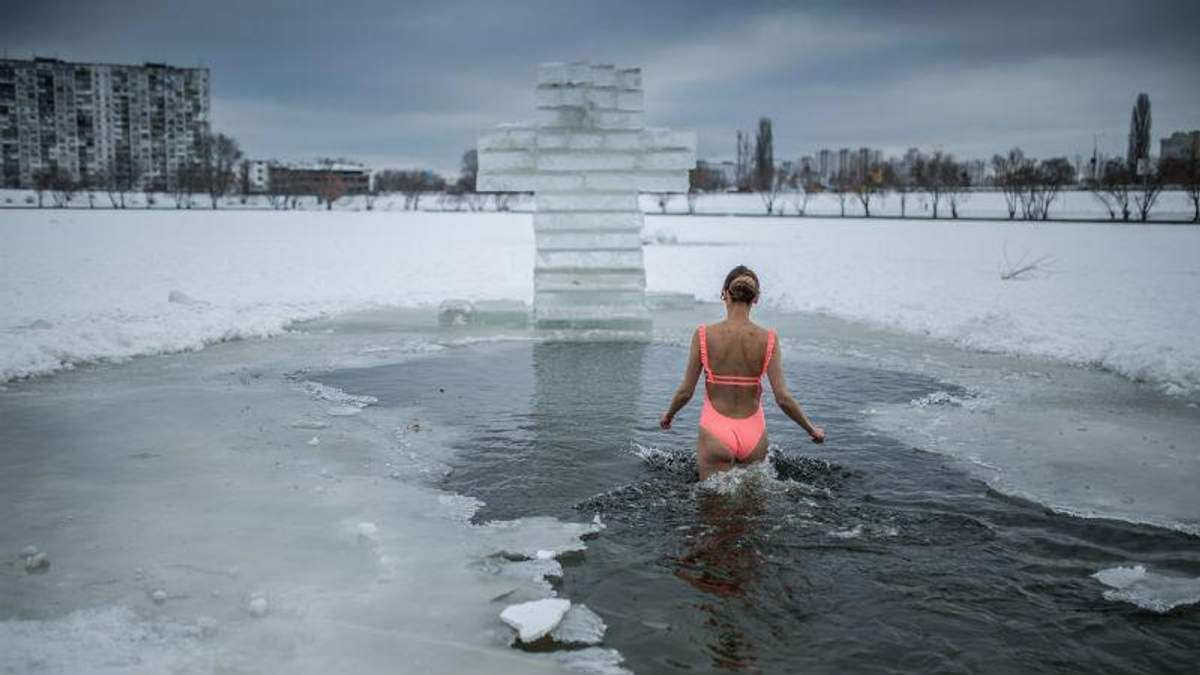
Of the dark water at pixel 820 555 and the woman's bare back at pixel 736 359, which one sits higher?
the woman's bare back at pixel 736 359

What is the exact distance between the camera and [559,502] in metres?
5.30

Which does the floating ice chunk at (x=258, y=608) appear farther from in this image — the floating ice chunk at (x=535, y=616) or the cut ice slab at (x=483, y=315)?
the cut ice slab at (x=483, y=315)

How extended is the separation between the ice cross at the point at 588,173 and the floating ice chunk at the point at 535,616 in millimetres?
9855

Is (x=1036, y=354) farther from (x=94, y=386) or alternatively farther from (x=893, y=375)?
(x=94, y=386)

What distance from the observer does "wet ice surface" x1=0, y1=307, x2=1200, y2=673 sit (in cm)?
356

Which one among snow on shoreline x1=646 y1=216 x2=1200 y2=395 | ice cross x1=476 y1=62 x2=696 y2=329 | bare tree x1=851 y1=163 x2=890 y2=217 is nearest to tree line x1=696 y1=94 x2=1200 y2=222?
bare tree x1=851 y1=163 x2=890 y2=217

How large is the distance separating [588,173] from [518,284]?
7.43 meters

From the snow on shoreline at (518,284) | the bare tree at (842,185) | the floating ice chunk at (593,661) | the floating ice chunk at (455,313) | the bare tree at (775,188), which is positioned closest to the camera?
the floating ice chunk at (593,661)

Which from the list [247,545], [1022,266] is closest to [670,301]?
[247,545]

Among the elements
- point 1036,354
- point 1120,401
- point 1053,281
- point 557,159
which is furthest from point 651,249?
point 1120,401

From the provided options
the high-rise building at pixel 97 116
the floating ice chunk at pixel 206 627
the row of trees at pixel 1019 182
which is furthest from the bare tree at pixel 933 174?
the high-rise building at pixel 97 116

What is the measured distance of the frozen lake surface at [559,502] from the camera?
143 inches

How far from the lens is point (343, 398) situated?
26.6 feet

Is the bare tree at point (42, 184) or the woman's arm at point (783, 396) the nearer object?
the woman's arm at point (783, 396)
